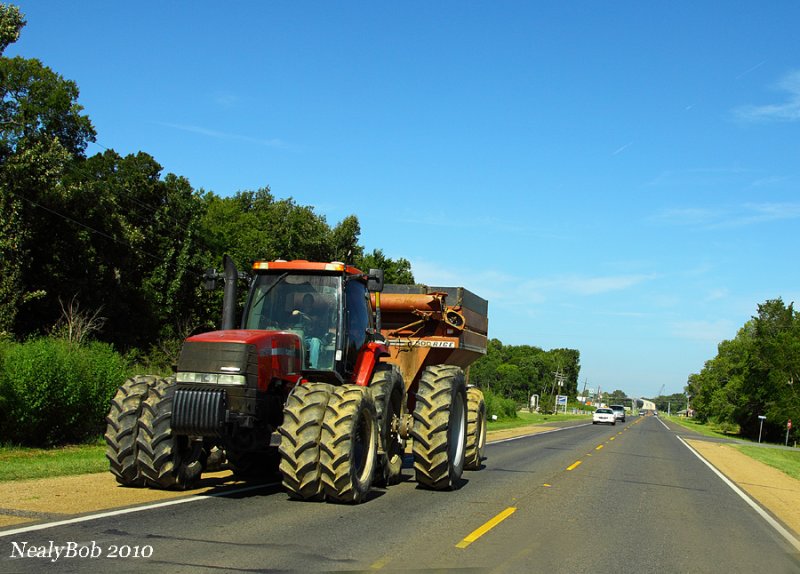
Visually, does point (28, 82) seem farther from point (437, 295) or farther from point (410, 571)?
point (410, 571)

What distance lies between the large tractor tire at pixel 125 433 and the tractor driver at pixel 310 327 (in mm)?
2287

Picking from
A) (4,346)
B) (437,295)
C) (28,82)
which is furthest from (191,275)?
(437,295)

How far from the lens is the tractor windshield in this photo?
35.6 ft

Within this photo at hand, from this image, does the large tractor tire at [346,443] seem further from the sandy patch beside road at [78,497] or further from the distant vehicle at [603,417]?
the distant vehicle at [603,417]

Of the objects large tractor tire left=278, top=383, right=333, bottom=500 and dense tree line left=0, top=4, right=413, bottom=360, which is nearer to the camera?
large tractor tire left=278, top=383, right=333, bottom=500

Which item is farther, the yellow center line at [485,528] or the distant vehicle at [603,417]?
the distant vehicle at [603,417]

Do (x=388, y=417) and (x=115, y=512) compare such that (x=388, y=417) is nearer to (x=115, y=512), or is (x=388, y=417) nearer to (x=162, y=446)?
(x=162, y=446)

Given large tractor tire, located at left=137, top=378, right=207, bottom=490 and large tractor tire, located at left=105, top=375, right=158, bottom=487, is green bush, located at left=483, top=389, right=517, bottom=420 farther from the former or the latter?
large tractor tire, located at left=105, top=375, right=158, bottom=487

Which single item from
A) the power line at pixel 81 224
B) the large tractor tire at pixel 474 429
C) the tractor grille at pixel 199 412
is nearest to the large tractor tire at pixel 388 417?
the tractor grille at pixel 199 412

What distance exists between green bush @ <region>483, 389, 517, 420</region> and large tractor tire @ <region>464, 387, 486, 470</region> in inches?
1533

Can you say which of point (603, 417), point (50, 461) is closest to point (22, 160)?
point (50, 461)

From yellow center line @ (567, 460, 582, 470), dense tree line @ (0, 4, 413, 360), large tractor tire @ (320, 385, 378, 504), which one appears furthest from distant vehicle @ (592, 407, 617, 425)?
large tractor tire @ (320, 385, 378, 504)

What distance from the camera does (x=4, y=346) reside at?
1878 centimetres

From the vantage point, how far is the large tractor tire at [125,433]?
32.3 feet
